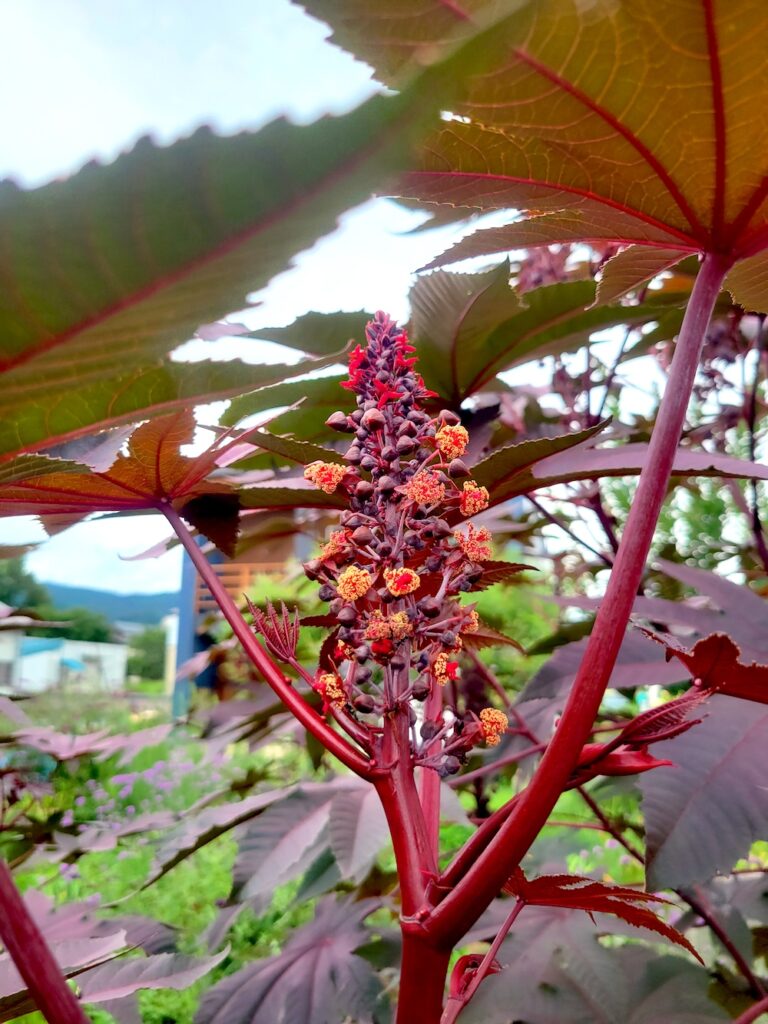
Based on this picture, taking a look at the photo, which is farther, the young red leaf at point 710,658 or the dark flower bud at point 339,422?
the dark flower bud at point 339,422

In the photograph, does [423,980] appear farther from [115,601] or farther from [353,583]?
[115,601]

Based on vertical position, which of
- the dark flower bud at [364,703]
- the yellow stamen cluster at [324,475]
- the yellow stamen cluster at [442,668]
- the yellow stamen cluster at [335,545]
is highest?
the yellow stamen cluster at [324,475]

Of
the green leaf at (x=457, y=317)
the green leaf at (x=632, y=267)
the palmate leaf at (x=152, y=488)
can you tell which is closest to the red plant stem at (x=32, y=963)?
the palmate leaf at (x=152, y=488)

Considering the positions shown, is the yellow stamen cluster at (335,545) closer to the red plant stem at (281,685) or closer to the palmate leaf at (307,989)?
the red plant stem at (281,685)

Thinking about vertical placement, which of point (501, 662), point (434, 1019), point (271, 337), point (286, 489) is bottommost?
point (501, 662)

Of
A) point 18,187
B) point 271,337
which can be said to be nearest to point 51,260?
point 18,187

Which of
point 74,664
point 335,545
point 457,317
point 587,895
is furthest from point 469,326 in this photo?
point 74,664

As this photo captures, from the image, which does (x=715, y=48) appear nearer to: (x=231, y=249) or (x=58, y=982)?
(x=231, y=249)
